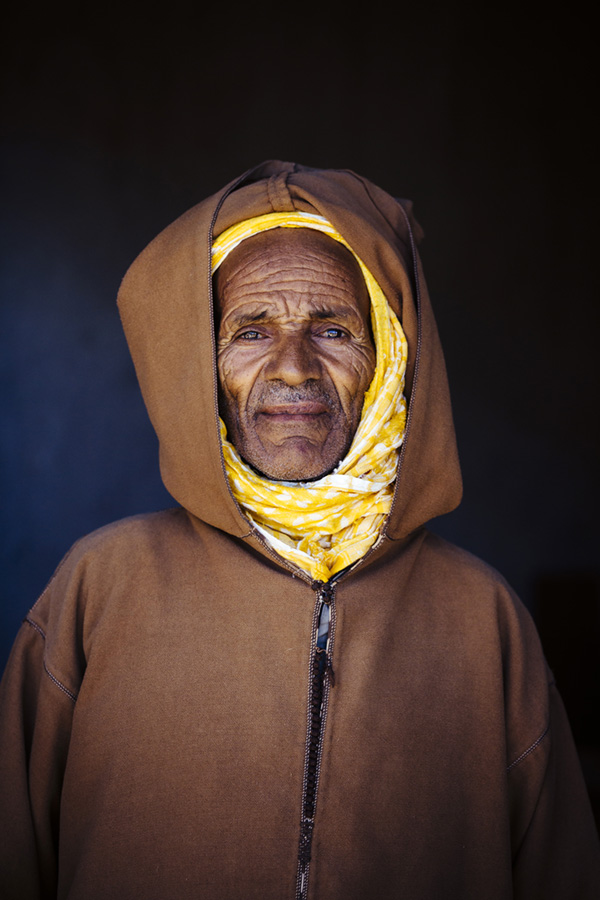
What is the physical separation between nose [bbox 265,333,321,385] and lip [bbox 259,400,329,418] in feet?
0.16

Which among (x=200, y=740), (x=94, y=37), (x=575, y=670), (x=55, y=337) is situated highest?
(x=94, y=37)

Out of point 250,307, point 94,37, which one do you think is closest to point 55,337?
point 94,37

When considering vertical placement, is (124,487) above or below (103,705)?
above

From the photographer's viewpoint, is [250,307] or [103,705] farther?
[250,307]

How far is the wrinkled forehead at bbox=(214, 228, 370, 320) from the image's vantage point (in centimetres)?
178

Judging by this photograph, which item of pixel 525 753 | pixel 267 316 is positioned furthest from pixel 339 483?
pixel 525 753

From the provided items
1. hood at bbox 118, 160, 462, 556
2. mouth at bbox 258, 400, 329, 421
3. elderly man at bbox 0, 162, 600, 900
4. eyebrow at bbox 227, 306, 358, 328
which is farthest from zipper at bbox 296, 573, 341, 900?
eyebrow at bbox 227, 306, 358, 328

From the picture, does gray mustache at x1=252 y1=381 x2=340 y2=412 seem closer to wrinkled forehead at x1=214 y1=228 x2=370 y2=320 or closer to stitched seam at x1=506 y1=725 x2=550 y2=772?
wrinkled forehead at x1=214 y1=228 x2=370 y2=320

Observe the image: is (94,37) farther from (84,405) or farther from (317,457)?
(317,457)

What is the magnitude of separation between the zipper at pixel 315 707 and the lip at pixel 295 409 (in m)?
0.37

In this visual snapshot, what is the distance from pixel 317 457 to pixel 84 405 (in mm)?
1690

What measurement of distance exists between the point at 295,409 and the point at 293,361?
10 centimetres

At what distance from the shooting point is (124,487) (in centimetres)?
316

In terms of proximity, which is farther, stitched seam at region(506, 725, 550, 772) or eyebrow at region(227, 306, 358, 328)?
eyebrow at region(227, 306, 358, 328)
